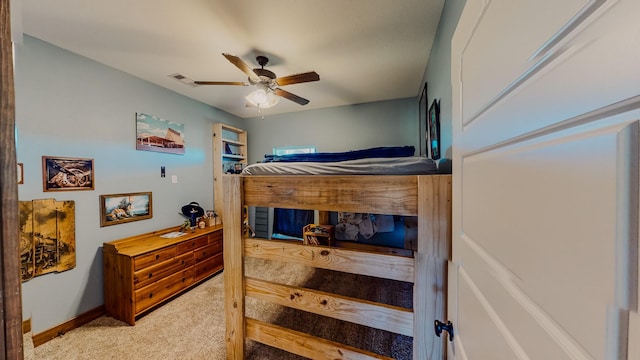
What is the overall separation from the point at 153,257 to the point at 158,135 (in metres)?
1.53

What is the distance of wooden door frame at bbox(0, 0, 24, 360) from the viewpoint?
12.7 inches

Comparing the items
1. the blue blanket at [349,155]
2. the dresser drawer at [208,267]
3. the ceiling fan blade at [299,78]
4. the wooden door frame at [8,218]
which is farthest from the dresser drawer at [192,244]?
the wooden door frame at [8,218]

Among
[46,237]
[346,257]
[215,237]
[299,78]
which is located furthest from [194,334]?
[299,78]

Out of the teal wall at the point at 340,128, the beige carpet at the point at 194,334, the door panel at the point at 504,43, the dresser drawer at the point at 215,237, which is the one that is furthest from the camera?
the teal wall at the point at 340,128

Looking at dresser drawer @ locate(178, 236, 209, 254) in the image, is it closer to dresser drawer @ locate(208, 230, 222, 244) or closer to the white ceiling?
dresser drawer @ locate(208, 230, 222, 244)

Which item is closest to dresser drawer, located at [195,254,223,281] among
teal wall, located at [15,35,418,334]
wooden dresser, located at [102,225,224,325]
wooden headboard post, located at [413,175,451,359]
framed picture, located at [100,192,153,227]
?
wooden dresser, located at [102,225,224,325]

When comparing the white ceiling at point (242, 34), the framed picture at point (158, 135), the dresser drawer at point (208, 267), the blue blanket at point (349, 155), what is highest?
the white ceiling at point (242, 34)

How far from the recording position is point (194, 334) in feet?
6.06

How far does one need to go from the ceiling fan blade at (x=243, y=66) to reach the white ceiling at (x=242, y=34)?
0.25 metres

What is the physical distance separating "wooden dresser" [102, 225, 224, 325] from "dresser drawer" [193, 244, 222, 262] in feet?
0.04

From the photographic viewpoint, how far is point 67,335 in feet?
6.10

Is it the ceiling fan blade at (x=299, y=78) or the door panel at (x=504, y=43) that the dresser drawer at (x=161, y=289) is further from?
the door panel at (x=504, y=43)

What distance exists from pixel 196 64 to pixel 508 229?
2831 mm

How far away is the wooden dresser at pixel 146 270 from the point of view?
2.01m
